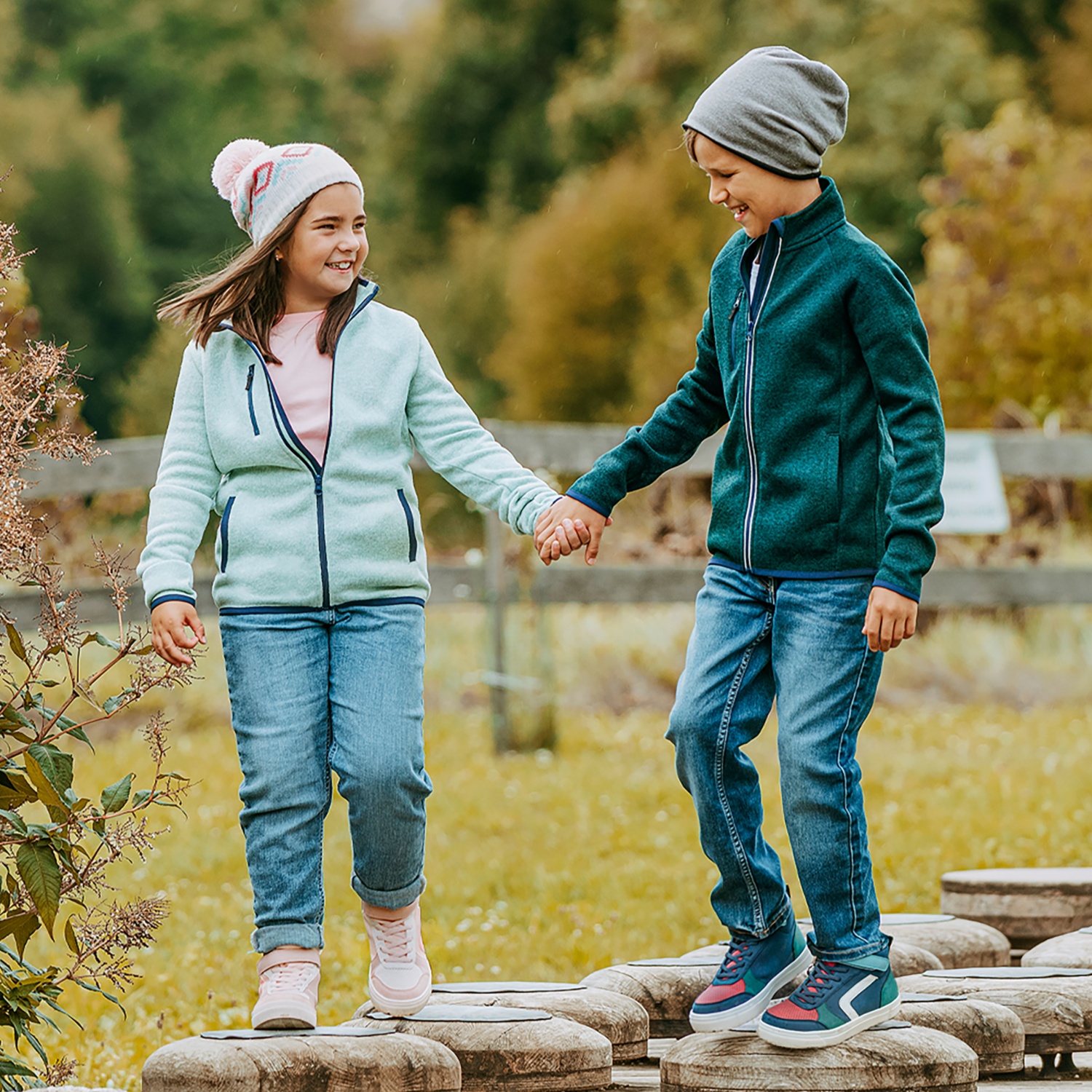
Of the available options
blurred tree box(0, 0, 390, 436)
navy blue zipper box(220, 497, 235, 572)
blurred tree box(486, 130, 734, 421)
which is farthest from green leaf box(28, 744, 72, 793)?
blurred tree box(0, 0, 390, 436)

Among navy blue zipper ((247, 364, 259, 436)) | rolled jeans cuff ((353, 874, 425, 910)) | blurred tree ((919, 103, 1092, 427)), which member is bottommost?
rolled jeans cuff ((353, 874, 425, 910))

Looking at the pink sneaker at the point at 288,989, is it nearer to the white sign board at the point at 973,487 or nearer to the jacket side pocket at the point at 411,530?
the jacket side pocket at the point at 411,530

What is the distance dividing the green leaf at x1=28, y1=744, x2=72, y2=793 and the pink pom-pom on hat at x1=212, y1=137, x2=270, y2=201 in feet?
3.61

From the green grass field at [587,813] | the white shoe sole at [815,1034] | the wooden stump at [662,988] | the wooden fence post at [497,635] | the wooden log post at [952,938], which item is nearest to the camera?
the white shoe sole at [815,1034]

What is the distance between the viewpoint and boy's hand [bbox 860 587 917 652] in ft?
8.60

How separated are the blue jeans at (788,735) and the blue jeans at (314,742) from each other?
50cm

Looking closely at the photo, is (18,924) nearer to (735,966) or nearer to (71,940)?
(71,940)

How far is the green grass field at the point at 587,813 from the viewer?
4.39m

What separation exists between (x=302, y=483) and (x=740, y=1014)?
48.4 inches

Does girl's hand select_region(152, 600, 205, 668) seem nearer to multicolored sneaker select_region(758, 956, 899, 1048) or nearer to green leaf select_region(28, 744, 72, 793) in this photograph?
green leaf select_region(28, 744, 72, 793)

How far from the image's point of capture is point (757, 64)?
9.26 feet

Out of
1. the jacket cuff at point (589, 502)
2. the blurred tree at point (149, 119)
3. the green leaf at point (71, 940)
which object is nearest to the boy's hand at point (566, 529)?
the jacket cuff at point (589, 502)

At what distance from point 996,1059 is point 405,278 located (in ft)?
86.8

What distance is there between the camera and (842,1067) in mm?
2625
